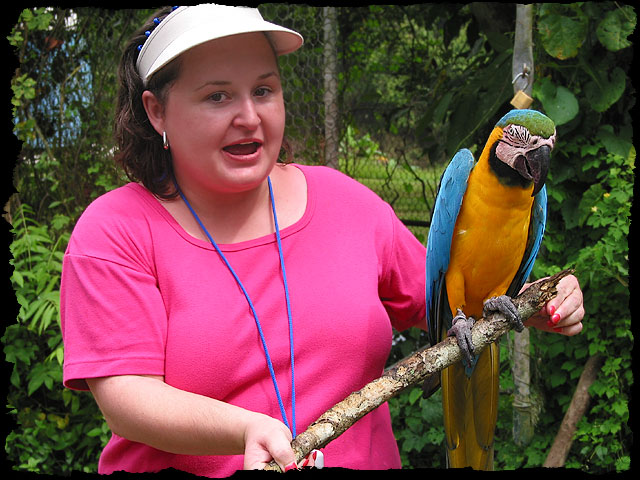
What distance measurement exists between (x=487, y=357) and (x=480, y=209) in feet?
1.13

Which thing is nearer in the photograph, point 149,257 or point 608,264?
point 149,257

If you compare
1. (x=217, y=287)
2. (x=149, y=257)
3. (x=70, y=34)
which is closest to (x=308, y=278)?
(x=217, y=287)

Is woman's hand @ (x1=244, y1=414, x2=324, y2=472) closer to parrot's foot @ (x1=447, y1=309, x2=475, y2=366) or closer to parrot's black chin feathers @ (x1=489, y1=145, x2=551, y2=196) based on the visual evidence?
parrot's foot @ (x1=447, y1=309, x2=475, y2=366)

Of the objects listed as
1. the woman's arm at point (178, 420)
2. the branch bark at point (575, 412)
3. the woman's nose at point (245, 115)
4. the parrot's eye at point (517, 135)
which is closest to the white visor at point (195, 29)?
the woman's nose at point (245, 115)

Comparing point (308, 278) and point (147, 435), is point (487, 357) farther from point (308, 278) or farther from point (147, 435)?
point (147, 435)

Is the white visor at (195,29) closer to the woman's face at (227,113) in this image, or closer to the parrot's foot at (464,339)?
the woman's face at (227,113)

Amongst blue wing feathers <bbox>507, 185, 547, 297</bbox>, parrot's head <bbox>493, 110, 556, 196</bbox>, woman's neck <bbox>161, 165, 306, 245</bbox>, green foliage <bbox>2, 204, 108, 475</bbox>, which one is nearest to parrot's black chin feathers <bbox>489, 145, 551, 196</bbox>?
parrot's head <bbox>493, 110, 556, 196</bbox>

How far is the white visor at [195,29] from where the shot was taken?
Result: 1.10 m

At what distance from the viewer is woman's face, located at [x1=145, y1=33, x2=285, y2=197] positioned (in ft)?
3.71

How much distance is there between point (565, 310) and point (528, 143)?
34 cm

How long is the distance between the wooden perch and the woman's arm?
0.05 m

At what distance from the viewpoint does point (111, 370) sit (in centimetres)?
107

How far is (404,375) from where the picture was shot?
1051 mm

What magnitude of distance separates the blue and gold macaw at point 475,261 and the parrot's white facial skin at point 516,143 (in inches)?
2.6
